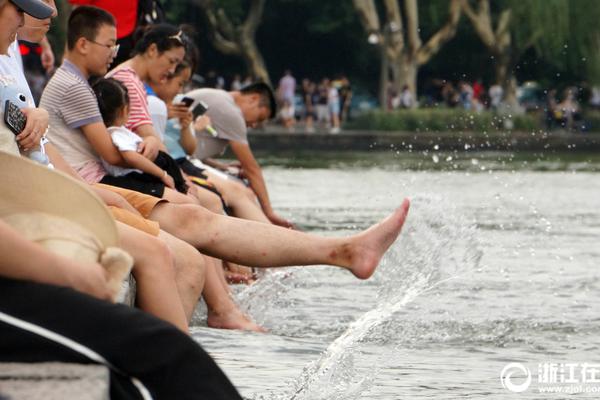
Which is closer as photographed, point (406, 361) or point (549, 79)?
point (406, 361)

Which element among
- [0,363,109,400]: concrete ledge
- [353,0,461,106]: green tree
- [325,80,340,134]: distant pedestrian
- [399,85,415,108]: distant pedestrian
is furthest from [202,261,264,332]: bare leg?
[325,80,340,134]: distant pedestrian

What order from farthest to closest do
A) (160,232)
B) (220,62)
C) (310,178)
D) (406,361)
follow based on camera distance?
(220,62) < (310,178) < (406,361) < (160,232)

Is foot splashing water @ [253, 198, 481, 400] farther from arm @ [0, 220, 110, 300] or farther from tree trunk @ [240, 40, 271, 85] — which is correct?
tree trunk @ [240, 40, 271, 85]

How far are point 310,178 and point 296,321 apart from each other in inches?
589

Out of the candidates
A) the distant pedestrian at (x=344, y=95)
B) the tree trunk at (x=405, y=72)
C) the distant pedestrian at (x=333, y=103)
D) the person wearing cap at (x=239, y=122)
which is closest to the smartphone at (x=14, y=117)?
the person wearing cap at (x=239, y=122)

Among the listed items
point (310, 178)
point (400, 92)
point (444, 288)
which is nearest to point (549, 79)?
point (400, 92)

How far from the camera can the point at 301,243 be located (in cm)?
562

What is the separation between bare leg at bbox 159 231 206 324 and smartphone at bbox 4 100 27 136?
78 centimetres

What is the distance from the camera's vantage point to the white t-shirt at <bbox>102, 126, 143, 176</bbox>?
786cm

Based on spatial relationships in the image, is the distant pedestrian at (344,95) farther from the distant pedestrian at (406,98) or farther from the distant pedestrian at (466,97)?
the distant pedestrian at (406,98)

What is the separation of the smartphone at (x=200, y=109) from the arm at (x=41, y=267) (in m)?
7.48

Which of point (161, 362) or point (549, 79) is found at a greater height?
point (161, 362)

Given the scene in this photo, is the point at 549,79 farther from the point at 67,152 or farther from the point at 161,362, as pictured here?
the point at 161,362

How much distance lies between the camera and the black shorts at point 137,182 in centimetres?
770
